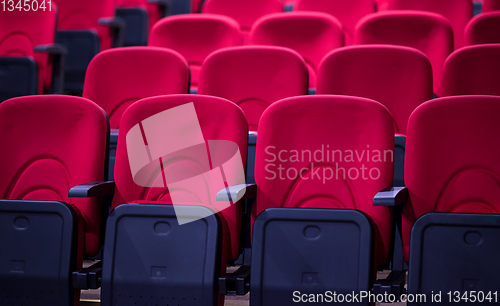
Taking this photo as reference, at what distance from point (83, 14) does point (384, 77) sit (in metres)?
0.86

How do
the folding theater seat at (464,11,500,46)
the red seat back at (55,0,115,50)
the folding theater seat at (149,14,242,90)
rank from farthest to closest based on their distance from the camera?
the red seat back at (55,0,115,50), the folding theater seat at (149,14,242,90), the folding theater seat at (464,11,500,46)

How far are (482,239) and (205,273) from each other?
0.27m

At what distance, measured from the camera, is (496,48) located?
82 centimetres

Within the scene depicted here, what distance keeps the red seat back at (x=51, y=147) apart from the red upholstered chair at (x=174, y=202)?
0.03m

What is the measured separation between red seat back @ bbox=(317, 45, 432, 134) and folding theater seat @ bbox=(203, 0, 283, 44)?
50 cm

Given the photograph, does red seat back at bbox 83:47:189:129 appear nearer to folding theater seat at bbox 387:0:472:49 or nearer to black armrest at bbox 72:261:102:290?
black armrest at bbox 72:261:102:290

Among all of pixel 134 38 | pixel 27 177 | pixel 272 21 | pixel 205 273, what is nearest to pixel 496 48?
pixel 272 21

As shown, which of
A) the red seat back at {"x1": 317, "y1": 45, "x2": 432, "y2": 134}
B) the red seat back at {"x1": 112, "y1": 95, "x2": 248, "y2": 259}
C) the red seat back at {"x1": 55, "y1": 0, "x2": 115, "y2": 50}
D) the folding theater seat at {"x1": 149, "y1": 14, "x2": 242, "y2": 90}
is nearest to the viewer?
the red seat back at {"x1": 112, "y1": 95, "x2": 248, "y2": 259}

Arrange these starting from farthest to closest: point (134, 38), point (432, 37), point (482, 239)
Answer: point (134, 38) → point (432, 37) → point (482, 239)

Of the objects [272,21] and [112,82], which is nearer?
[112,82]

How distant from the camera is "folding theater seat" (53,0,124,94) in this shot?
1261mm

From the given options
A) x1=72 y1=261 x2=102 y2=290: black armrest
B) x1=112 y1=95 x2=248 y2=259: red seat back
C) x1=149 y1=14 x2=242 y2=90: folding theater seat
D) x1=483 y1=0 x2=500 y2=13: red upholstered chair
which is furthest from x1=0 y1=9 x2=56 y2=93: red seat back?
x1=483 y1=0 x2=500 y2=13: red upholstered chair

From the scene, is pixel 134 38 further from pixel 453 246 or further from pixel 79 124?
pixel 453 246

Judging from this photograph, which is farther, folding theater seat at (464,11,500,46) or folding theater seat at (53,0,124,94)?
folding theater seat at (53,0,124,94)
